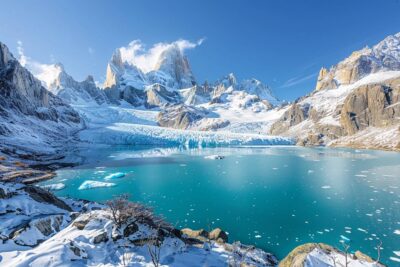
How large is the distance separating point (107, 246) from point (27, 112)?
330 feet

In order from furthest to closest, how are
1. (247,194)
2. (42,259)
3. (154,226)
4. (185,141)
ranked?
1. (185,141)
2. (247,194)
3. (154,226)
4. (42,259)

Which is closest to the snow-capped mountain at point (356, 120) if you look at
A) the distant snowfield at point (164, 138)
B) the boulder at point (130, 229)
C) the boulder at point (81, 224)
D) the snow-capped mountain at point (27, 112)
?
the distant snowfield at point (164, 138)

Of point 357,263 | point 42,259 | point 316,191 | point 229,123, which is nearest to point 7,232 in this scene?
point 42,259

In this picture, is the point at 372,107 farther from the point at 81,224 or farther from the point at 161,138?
the point at 81,224

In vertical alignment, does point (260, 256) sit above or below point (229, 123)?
below

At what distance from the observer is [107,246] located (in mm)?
8156

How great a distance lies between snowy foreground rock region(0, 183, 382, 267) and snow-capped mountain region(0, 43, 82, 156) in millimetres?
56048

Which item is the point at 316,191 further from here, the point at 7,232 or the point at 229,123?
the point at 229,123

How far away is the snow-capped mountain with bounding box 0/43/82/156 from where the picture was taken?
6744 centimetres

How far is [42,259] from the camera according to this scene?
675 cm

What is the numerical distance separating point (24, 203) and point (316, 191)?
23834 millimetres

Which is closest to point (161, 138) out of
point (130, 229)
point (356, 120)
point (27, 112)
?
point (27, 112)

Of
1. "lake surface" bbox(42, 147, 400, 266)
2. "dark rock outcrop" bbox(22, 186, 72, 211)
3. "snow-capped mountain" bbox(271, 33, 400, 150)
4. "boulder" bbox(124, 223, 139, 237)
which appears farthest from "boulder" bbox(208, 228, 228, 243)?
"snow-capped mountain" bbox(271, 33, 400, 150)

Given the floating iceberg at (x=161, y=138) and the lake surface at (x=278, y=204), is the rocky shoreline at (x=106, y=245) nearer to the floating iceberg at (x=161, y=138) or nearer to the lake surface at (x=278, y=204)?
the lake surface at (x=278, y=204)
